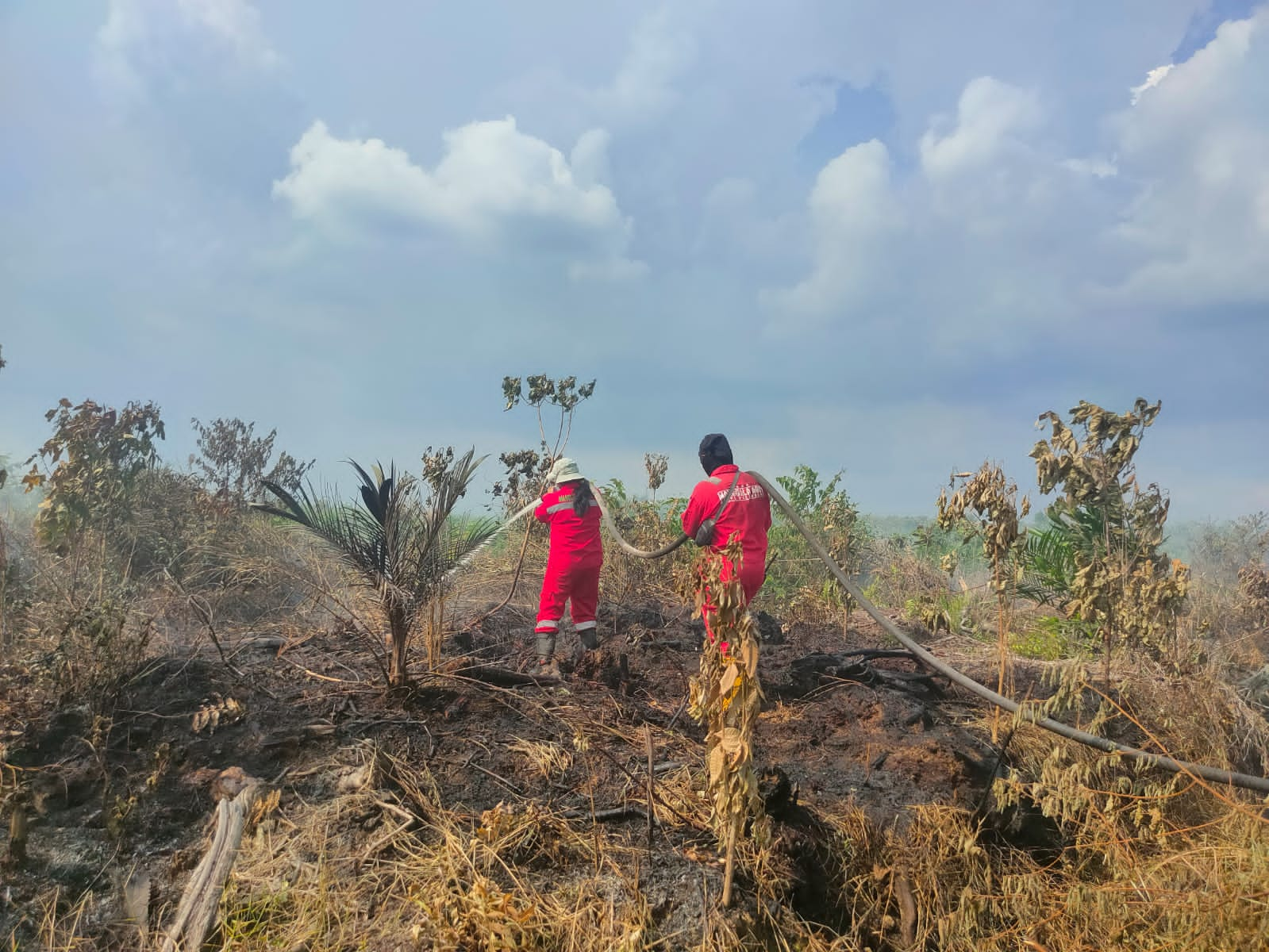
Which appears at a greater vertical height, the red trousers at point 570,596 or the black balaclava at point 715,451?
the black balaclava at point 715,451

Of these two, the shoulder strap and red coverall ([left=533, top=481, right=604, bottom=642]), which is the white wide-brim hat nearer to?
red coverall ([left=533, top=481, right=604, bottom=642])

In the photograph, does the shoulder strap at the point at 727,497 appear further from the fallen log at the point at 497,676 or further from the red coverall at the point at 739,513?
the fallen log at the point at 497,676

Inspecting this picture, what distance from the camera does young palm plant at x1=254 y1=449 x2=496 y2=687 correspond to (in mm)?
4762

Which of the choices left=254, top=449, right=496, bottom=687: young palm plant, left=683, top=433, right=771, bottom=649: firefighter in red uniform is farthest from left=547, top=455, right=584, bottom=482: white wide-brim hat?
left=254, top=449, right=496, bottom=687: young palm plant

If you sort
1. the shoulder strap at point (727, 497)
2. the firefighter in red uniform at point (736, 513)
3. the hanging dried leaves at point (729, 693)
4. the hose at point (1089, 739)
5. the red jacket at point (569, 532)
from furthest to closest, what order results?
the red jacket at point (569, 532) < the firefighter in red uniform at point (736, 513) < the shoulder strap at point (727, 497) < the hose at point (1089, 739) < the hanging dried leaves at point (729, 693)

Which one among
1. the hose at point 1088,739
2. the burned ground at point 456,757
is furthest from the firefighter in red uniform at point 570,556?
the hose at point 1088,739

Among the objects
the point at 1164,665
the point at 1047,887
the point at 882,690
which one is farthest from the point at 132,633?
the point at 1164,665

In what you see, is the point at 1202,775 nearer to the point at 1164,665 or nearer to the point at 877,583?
the point at 1164,665

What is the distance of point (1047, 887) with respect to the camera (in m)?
4.14

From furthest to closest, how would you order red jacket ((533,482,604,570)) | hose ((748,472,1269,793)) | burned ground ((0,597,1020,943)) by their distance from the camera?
red jacket ((533,482,604,570))
hose ((748,472,1269,793))
burned ground ((0,597,1020,943))

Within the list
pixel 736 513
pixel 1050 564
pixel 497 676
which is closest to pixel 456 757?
pixel 497 676

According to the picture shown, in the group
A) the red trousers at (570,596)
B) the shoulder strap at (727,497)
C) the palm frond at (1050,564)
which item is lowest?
the red trousers at (570,596)

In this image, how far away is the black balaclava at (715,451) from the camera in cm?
675

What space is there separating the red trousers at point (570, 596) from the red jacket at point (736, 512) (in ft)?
3.61
